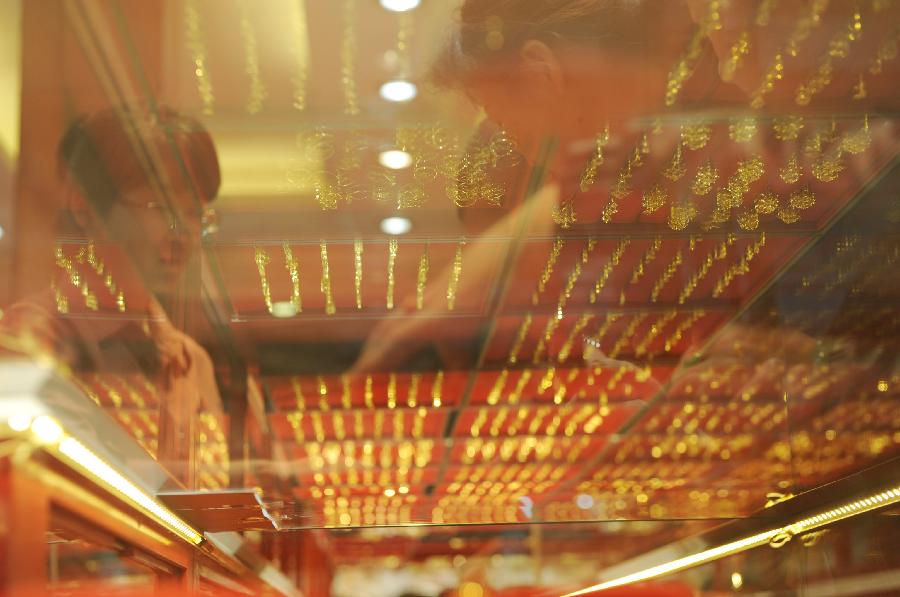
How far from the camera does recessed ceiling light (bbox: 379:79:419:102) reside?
5.14 ft

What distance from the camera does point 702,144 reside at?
71.1 inches

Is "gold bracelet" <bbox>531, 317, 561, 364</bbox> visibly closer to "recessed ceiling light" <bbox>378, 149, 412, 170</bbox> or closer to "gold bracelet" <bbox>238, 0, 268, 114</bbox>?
"recessed ceiling light" <bbox>378, 149, 412, 170</bbox>

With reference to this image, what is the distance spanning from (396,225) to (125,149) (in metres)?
0.58

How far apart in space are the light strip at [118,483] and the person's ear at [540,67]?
2.76 feet

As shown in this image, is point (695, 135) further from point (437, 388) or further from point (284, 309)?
point (437, 388)

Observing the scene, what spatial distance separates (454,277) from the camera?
231 centimetres

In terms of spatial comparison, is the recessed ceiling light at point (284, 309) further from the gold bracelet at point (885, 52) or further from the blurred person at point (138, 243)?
the gold bracelet at point (885, 52)

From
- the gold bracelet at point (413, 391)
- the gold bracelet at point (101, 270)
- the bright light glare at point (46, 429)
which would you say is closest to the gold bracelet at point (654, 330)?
the gold bracelet at point (413, 391)

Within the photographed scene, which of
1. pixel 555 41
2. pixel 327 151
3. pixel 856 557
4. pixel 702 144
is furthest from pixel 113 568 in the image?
pixel 856 557

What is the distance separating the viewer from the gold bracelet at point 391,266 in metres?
2.15

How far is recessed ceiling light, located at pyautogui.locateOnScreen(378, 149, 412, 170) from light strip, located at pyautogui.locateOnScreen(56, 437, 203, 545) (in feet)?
2.21

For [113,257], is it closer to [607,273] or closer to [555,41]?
[555,41]

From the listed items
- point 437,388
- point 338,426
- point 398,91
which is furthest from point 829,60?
point 338,426

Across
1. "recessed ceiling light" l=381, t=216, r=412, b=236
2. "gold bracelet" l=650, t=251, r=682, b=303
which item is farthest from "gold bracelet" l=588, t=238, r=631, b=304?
"recessed ceiling light" l=381, t=216, r=412, b=236
